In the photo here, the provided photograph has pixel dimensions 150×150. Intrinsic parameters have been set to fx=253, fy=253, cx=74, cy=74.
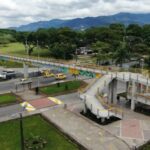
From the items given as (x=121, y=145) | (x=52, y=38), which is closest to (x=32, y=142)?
(x=121, y=145)

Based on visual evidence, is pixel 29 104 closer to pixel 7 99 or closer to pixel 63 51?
pixel 7 99

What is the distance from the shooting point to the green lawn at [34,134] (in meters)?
30.0

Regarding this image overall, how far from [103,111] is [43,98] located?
15.6 m

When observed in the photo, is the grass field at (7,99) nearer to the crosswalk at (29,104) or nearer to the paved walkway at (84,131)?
the crosswalk at (29,104)

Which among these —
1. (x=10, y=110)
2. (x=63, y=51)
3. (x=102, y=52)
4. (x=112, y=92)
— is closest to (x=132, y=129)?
(x=112, y=92)

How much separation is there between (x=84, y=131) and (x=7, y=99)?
19.8 m

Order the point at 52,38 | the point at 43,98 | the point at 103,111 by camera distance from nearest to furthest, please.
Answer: the point at 103,111 → the point at 43,98 → the point at 52,38

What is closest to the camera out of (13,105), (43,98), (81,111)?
(81,111)

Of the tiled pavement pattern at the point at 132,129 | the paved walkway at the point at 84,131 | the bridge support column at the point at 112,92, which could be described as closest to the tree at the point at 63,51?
the bridge support column at the point at 112,92

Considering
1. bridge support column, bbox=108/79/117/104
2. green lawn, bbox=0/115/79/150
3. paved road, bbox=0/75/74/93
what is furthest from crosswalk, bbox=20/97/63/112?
paved road, bbox=0/75/74/93

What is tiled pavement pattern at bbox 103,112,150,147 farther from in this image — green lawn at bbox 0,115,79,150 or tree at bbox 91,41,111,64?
tree at bbox 91,41,111,64

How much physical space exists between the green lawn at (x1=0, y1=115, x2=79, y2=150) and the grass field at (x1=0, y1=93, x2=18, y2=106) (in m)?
8.92

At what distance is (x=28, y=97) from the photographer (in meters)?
49.4

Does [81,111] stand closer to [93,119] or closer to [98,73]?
[93,119]
